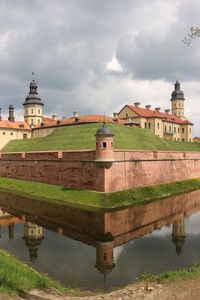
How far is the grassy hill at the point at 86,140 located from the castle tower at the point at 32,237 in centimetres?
1550

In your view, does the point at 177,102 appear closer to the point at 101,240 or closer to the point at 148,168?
the point at 148,168

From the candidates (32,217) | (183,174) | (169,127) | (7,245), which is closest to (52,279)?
(7,245)

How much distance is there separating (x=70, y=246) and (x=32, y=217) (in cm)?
600

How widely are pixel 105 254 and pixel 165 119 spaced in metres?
50.6

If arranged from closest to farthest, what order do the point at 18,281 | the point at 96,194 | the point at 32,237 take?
the point at 18,281 → the point at 32,237 → the point at 96,194

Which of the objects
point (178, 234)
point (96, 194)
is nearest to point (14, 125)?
point (96, 194)

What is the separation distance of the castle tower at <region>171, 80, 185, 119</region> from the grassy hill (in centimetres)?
2720

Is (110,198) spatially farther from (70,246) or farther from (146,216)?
(70,246)

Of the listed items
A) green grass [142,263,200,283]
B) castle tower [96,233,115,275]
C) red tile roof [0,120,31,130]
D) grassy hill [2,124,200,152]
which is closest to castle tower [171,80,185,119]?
grassy hill [2,124,200,152]

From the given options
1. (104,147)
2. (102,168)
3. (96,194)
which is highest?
(104,147)

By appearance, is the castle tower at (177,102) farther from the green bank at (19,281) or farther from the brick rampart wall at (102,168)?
the green bank at (19,281)

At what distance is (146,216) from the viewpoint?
17562 millimetres

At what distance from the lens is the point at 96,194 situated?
819 inches

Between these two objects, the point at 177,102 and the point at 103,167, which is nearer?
the point at 103,167
